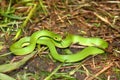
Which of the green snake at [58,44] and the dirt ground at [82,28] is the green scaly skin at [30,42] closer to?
the green snake at [58,44]

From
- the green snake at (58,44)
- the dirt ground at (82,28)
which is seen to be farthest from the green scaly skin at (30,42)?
the dirt ground at (82,28)

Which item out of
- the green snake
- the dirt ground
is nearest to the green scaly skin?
the green snake

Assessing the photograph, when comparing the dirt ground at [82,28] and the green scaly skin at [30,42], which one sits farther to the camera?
the green scaly skin at [30,42]

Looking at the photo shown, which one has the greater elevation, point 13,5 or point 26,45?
point 13,5

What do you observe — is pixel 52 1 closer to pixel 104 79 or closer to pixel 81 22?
pixel 81 22

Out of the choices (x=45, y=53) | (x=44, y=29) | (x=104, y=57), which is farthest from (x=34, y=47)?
(x=104, y=57)
